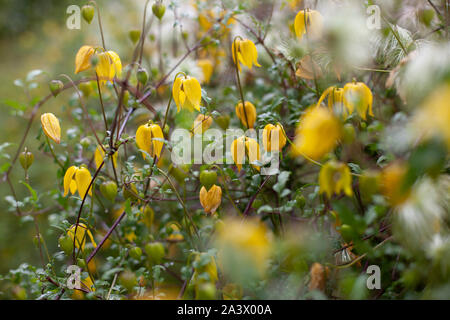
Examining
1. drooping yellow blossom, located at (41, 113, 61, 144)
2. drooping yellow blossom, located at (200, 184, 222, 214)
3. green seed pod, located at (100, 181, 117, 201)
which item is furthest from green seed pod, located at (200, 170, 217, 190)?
drooping yellow blossom, located at (41, 113, 61, 144)

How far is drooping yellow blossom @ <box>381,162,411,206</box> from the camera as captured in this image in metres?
0.37

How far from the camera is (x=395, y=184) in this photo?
1.39ft

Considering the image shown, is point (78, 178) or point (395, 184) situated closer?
point (395, 184)

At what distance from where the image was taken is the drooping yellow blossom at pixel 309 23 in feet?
2.20

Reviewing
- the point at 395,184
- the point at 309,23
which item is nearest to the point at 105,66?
the point at 309,23

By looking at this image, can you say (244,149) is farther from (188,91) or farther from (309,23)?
(309,23)

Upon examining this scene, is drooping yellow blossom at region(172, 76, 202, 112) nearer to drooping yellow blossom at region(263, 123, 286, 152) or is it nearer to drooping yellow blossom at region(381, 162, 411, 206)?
drooping yellow blossom at region(263, 123, 286, 152)

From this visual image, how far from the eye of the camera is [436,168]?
1.18ft

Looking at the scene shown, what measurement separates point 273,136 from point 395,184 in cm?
22

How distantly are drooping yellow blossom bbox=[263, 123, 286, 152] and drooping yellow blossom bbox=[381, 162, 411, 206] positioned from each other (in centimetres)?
17

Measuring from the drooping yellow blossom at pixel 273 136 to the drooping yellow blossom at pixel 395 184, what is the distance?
0.56 ft
